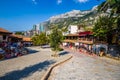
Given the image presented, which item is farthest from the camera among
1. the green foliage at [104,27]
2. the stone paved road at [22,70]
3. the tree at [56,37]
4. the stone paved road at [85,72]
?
the green foliage at [104,27]

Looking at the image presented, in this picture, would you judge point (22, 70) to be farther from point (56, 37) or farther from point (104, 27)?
point (104, 27)

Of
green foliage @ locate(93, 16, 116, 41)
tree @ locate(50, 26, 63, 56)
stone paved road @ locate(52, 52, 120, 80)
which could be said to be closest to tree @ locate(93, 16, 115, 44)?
green foliage @ locate(93, 16, 116, 41)

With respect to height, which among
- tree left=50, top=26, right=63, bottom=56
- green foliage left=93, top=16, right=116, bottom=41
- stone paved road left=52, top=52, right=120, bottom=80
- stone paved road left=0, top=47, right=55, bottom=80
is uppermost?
green foliage left=93, top=16, right=116, bottom=41

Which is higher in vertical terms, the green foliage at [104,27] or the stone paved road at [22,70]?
the green foliage at [104,27]

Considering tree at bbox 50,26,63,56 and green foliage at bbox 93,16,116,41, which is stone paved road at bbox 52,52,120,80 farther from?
green foliage at bbox 93,16,116,41

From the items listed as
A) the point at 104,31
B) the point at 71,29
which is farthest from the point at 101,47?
the point at 71,29

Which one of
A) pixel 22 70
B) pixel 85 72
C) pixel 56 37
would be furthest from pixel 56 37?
pixel 22 70

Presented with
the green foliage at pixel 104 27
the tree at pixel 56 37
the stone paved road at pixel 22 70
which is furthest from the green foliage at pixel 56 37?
the stone paved road at pixel 22 70

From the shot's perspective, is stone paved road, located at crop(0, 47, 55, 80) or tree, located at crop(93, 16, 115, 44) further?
tree, located at crop(93, 16, 115, 44)

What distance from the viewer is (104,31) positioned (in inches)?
1945

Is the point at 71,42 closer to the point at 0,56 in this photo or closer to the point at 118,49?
the point at 118,49

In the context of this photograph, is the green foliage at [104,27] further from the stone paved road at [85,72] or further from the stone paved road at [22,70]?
the stone paved road at [22,70]

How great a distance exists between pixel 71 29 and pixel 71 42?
26.1 m

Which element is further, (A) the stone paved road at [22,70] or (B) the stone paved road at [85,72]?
(B) the stone paved road at [85,72]
